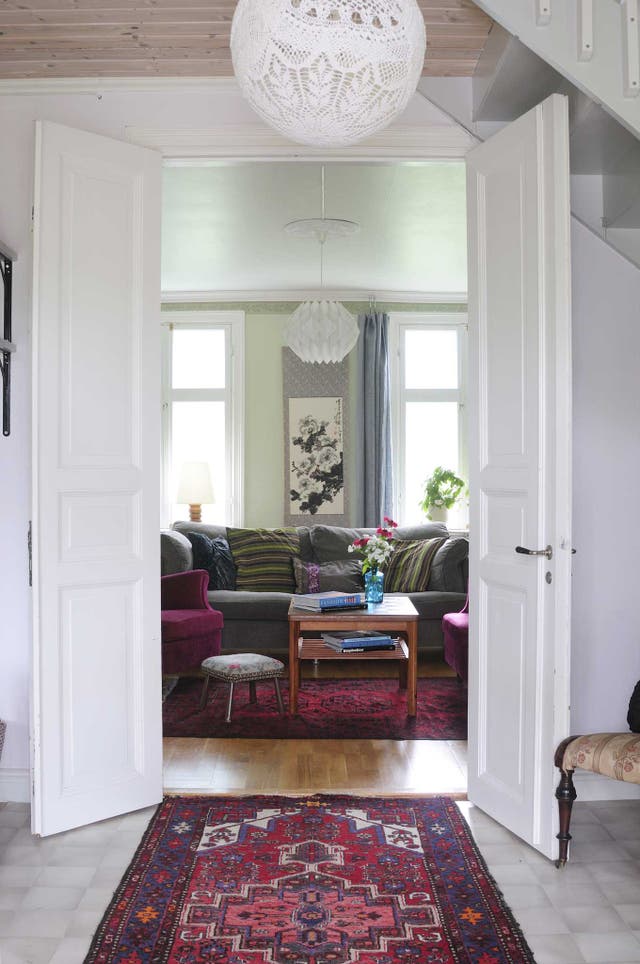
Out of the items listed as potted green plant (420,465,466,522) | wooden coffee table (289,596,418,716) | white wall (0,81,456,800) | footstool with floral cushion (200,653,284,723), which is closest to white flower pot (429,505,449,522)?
potted green plant (420,465,466,522)

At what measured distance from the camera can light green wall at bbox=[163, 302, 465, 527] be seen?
7.75 m

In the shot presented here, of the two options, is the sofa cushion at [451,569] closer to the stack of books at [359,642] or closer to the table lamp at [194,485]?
the stack of books at [359,642]

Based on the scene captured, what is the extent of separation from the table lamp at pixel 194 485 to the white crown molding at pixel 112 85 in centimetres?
425

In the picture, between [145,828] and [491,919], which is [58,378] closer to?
[145,828]

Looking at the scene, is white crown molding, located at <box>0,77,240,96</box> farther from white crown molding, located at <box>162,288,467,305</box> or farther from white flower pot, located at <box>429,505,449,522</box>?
white flower pot, located at <box>429,505,449,522</box>

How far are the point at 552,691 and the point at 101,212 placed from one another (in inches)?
91.1

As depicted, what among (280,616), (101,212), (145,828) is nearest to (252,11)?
(101,212)

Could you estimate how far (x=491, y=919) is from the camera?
2.49 meters

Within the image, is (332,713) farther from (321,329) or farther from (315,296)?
(315,296)

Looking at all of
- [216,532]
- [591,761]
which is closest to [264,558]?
[216,532]

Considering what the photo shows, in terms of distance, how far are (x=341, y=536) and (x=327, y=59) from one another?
5.08 meters

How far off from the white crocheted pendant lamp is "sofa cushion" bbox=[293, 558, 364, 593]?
15.1ft

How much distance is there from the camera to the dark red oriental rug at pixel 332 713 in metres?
4.46

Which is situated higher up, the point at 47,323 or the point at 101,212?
the point at 101,212
